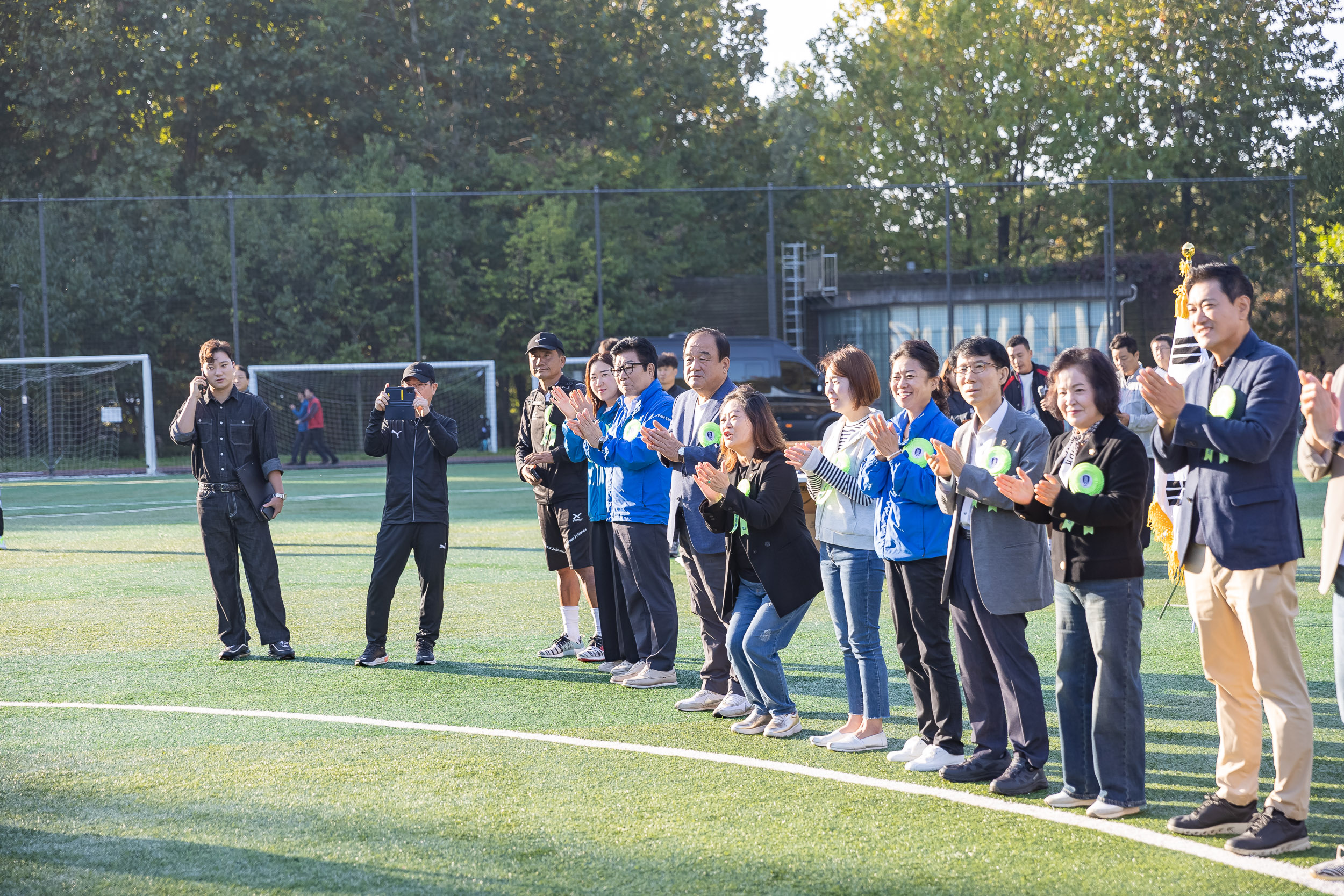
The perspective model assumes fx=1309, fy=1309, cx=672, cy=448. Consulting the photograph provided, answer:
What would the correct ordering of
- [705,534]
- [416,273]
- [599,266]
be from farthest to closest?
[416,273] → [599,266] → [705,534]

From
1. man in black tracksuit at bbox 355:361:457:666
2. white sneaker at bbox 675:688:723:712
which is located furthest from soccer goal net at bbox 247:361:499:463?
white sneaker at bbox 675:688:723:712

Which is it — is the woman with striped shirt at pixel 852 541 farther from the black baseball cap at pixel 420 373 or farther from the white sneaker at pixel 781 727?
the black baseball cap at pixel 420 373

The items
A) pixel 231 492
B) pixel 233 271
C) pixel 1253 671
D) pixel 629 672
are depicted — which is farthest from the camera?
pixel 233 271

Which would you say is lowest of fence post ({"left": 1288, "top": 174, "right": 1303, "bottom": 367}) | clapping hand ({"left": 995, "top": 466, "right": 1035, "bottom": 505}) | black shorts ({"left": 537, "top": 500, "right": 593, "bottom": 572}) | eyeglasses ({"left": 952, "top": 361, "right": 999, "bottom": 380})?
black shorts ({"left": 537, "top": 500, "right": 593, "bottom": 572})

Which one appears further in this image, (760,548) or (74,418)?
(74,418)

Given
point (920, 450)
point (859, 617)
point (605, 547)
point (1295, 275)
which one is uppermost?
point (1295, 275)

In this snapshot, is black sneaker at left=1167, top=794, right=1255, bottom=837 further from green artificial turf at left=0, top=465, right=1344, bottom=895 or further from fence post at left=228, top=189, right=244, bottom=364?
fence post at left=228, top=189, right=244, bottom=364

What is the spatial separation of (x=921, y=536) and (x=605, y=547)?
251 cm

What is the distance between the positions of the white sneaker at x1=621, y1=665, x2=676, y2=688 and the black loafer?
2.54 m

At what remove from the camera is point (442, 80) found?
37.2 m

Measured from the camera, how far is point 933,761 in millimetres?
5395

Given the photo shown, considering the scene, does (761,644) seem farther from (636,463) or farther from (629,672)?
(629,672)

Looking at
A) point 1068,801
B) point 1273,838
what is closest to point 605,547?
point 1068,801

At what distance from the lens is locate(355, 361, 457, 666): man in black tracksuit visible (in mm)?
7836
